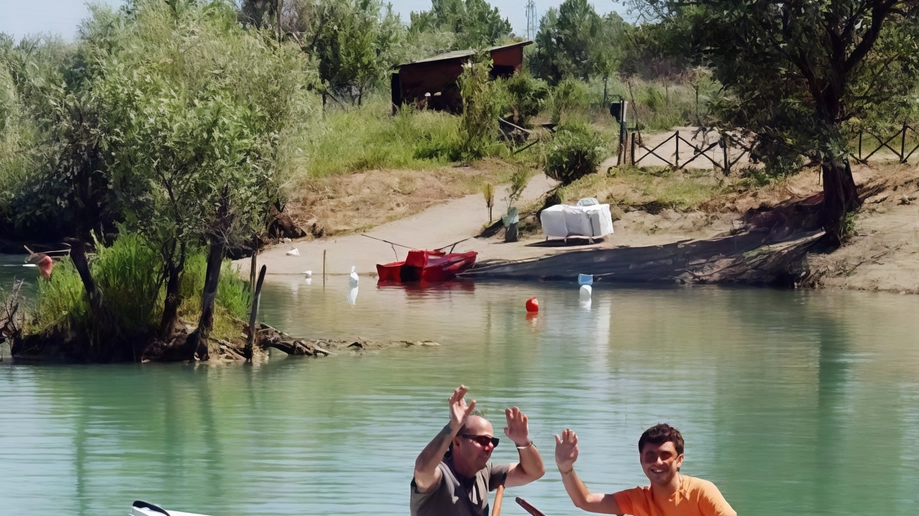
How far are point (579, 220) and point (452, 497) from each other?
29941 mm

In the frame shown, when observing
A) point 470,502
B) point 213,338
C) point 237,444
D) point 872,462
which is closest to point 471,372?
point 213,338

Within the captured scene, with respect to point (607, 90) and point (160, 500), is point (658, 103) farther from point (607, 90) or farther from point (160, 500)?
point (160, 500)

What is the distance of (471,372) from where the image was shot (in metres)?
20.0

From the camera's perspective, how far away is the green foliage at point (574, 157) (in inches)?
1626

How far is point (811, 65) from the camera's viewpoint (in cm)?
3072

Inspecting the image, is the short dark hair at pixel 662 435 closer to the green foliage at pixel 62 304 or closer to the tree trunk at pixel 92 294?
the tree trunk at pixel 92 294

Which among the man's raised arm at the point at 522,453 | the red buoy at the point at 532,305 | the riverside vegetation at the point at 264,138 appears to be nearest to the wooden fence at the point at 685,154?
the riverside vegetation at the point at 264,138

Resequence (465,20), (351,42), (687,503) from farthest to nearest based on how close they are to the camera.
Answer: (465,20)
(351,42)
(687,503)

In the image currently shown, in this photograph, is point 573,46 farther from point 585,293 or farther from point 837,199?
point 585,293

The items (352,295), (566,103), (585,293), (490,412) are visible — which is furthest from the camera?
(566,103)

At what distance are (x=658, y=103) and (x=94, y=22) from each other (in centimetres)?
3516

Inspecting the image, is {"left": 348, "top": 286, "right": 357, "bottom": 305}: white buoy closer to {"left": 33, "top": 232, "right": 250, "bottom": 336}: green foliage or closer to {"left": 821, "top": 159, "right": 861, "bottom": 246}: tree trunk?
{"left": 33, "top": 232, "right": 250, "bottom": 336}: green foliage

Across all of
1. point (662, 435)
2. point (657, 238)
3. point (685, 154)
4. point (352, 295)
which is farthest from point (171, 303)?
point (685, 154)

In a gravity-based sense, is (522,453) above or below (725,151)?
below
